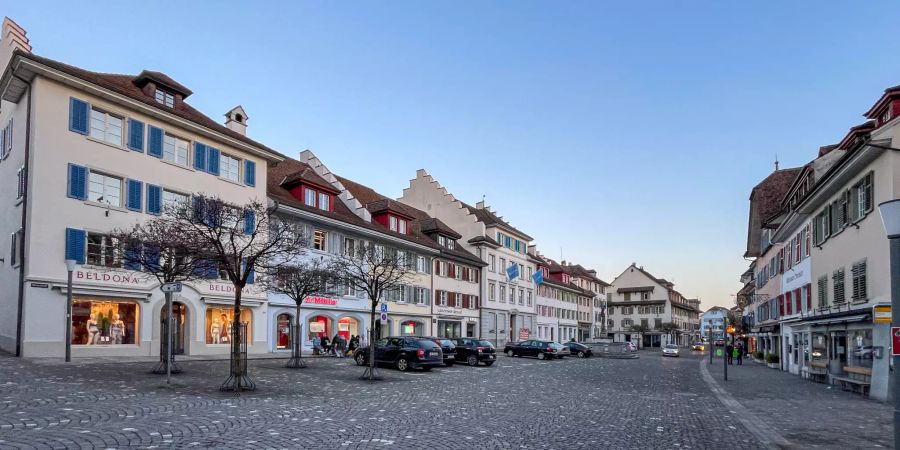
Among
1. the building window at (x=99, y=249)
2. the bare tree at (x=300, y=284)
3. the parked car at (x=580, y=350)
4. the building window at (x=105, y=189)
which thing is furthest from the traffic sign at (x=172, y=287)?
the parked car at (x=580, y=350)

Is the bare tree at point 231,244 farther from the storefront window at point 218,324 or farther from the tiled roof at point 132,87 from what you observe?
the storefront window at point 218,324

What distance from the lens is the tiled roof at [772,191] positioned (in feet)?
154

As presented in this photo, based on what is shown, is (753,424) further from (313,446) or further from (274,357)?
(274,357)

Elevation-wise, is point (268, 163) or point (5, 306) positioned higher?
point (268, 163)

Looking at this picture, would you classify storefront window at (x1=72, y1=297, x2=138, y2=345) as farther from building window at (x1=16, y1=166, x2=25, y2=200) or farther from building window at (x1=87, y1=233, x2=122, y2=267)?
building window at (x1=16, y1=166, x2=25, y2=200)

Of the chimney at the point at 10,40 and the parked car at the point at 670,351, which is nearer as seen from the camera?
the chimney at the point at 10,40

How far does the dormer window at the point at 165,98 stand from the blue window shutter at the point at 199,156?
2321mm

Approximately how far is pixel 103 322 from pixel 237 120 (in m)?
16.5

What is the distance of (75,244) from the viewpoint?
25781 millimetres

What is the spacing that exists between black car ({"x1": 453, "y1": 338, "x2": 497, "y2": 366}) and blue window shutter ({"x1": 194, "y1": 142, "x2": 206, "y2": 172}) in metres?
16.4

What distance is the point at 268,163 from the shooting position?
37.1 m

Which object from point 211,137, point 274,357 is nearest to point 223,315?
point 274,357

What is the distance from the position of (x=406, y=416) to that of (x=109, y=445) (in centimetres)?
583

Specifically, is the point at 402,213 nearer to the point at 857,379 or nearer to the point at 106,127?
the point at 106,127
